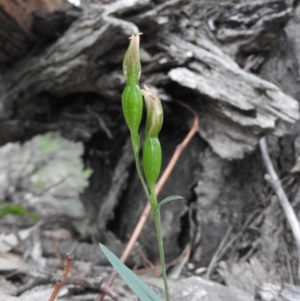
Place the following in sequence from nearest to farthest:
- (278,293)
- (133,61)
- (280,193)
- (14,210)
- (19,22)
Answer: (133,61) → (278,293) → (280,193) → (19,22) → (14,210)

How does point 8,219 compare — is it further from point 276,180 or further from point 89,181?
point 276,180

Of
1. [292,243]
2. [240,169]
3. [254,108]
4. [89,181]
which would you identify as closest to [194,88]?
[254,108]

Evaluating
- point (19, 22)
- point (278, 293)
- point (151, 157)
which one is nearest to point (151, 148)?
point (151, 157)

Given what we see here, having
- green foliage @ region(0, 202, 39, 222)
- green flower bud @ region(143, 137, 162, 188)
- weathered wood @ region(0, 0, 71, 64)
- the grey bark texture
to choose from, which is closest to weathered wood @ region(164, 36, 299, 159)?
the grey bark texture

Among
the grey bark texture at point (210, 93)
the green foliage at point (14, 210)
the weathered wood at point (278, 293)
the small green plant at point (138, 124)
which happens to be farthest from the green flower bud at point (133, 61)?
the green foliage at point (14, 210)

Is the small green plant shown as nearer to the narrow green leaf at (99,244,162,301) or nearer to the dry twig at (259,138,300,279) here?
the narrow green leaf at (99,244,162,301)

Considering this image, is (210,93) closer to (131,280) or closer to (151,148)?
(151,148)
